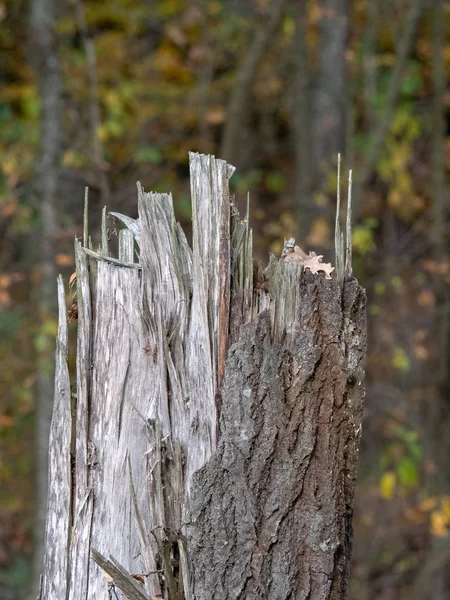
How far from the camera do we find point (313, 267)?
7.28 feet

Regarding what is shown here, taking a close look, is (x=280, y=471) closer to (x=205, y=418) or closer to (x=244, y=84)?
(x=205, y=418)

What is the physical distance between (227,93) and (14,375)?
152 inches

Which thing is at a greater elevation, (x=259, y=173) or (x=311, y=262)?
(x=259, y=173)

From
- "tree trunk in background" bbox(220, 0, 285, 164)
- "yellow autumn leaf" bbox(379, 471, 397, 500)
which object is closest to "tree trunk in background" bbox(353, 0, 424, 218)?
"tree trunk in background" bbox(220, 0, 285, 164)

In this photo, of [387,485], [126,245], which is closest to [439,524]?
[387,485]

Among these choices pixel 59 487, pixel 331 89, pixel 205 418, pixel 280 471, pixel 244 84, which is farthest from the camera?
pixel 331 89

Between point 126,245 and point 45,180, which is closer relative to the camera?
point 126,245

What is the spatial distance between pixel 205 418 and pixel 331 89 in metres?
6.60

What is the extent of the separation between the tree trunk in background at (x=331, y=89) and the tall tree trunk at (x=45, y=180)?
2.62 meters

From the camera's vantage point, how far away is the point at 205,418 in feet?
7.20

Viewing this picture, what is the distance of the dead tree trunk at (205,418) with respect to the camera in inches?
81.4

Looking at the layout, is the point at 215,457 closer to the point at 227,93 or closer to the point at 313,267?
the point at 313,267

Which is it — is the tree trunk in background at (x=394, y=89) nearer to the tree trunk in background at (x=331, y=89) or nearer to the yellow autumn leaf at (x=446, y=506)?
the tree trunk in background at (x=331, y=89)

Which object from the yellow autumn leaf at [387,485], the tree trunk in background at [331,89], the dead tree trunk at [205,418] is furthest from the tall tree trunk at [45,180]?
the dead tree trunk at [205,418]
